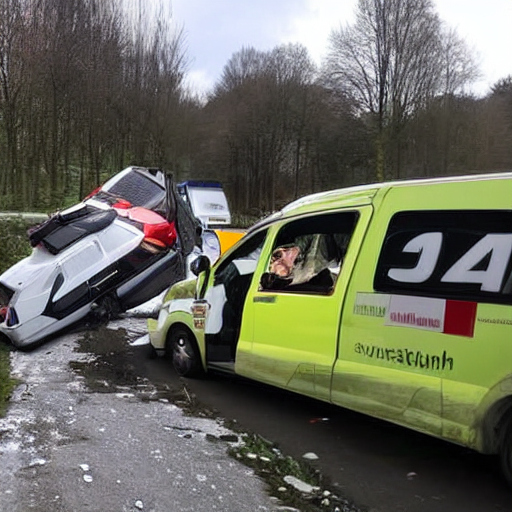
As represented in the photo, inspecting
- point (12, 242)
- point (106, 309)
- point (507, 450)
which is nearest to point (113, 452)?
point (507, 450)

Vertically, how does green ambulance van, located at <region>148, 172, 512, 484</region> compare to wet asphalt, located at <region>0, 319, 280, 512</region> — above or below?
above

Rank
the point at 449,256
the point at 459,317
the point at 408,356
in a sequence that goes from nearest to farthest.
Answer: the point at 459,317 < the point at 449,256 < the point at 408,356

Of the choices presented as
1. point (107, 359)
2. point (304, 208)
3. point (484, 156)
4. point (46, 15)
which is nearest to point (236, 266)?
point (304, 208)

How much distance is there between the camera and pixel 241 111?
3491 cm

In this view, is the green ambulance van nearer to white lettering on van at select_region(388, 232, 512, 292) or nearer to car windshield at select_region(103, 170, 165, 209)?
white lettering on van at select_region(388, 232, 512, 292)

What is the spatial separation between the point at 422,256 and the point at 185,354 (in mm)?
3244

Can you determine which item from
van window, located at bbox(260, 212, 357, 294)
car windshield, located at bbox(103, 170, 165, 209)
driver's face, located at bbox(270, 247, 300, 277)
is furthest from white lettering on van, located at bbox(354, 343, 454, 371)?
car windshield, located at bbox(103, 170, 165, 209)

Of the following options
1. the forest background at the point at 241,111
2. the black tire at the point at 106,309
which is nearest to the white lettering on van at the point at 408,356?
the black tire at the point at 106,309

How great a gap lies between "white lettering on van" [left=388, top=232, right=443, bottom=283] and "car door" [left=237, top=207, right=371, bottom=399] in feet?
1.55

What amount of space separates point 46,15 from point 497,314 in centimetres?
2685

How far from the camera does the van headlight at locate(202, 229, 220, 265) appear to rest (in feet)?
37.4

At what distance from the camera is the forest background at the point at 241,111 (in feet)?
84.1

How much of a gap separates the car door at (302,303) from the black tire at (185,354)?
937 mm

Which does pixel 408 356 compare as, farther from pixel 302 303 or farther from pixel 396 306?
pixel 302 303
